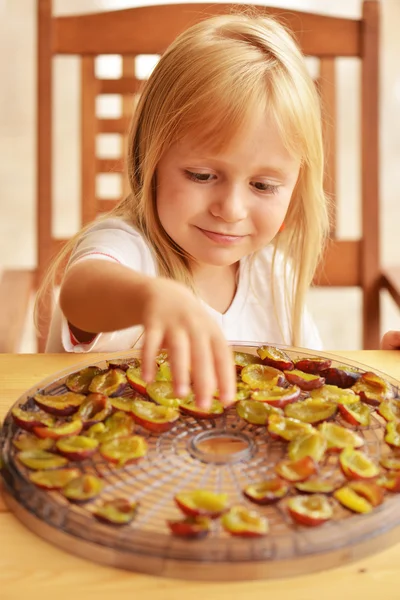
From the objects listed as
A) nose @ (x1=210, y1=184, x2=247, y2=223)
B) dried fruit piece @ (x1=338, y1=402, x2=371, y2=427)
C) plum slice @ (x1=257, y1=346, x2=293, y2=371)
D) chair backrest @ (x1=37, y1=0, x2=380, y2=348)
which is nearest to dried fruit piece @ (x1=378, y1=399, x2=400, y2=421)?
dried fruit piece @ (x1=338, y1=402, x2=371, y2=427)

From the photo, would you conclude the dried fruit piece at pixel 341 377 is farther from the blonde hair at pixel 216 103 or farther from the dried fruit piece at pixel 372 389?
the blonde hair at pixel 216 103

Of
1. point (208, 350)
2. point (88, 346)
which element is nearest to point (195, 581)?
point (208, 350)

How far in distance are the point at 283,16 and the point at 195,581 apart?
1.21 meters

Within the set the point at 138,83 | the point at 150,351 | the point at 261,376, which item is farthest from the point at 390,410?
the point at 138,83

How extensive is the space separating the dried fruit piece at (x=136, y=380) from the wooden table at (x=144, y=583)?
0.22 m

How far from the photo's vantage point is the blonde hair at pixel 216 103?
102cm

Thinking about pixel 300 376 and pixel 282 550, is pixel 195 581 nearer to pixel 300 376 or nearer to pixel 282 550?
pixel 282 550

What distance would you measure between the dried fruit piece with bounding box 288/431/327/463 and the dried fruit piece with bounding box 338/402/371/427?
0.06 metres

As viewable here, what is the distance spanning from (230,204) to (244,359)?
24 cm

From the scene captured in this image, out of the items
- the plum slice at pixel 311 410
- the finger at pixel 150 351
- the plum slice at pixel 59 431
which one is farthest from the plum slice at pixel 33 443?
the plum slice at pixel 311 410

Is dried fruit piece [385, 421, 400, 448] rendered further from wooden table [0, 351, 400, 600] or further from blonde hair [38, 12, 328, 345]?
blonde hair [38, 12, 328, 345]

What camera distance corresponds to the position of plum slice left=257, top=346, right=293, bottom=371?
32.0 inches

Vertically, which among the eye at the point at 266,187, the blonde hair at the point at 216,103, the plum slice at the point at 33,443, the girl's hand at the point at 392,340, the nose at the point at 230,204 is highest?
the blonde hair at the point at 216,103

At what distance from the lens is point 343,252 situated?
59.7 inches
